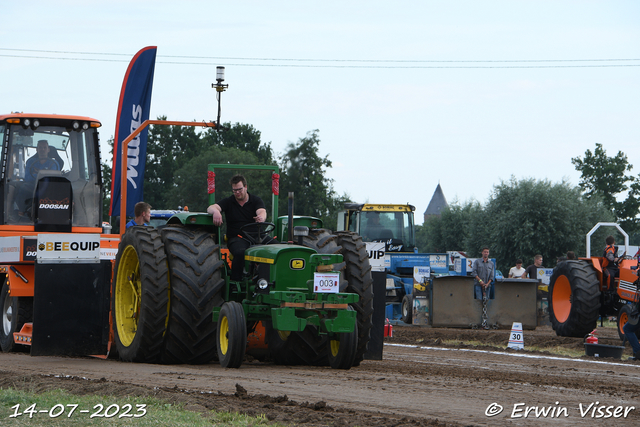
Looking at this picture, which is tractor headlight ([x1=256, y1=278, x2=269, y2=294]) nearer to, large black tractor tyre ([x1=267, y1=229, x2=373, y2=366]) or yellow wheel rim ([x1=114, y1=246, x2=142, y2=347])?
large black tractor tyre ([x1=267, y1=229, x2=373, y2=366])

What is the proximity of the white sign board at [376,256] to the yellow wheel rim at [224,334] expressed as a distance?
2544 millimetres

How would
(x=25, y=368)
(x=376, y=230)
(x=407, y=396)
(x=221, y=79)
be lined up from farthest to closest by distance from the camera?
(x=376, y=230), (x=221, y=79), (x=25, y=368), (x=407, y=396)

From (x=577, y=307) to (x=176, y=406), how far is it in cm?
1110

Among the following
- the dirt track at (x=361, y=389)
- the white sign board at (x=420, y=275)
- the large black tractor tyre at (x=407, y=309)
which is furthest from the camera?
the large black tractor tyre at (x=407, y=309)

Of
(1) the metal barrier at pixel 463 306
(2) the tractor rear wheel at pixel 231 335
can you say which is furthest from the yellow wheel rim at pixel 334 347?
(1) the metal barrier at pixel 463 306

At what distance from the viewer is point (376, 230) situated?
74.3 feet

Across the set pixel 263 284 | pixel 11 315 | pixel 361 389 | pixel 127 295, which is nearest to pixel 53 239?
pixel 127 295

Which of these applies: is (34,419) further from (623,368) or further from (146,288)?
(623,368)

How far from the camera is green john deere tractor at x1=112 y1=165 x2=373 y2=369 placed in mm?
7977

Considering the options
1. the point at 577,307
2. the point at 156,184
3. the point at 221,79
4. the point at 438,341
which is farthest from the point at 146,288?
the point at 156,184

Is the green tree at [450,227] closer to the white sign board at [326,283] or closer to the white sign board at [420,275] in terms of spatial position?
the white sign board at [420,275]

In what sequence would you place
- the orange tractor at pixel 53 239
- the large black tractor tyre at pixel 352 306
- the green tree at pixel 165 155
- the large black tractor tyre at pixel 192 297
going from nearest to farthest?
the large black tractor tyre at pixel 192 297 → the large black tractor tyre at pixel 352 306 → the orange tractor at pixel 53 239 → the green tree at pixel 165 155

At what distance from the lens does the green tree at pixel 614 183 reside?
6456 centimetres

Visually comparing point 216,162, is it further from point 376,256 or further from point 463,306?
point 376,256
